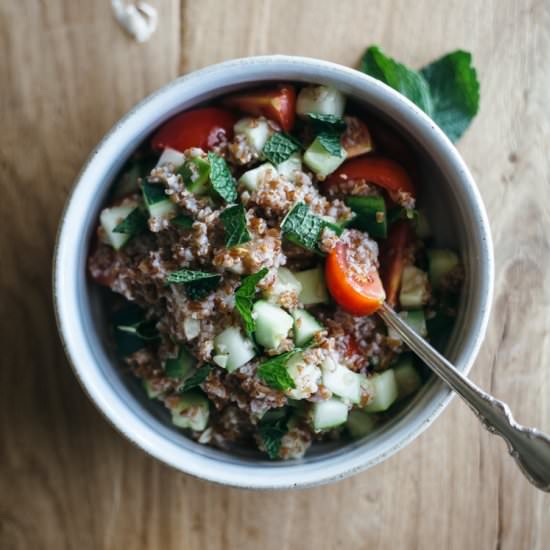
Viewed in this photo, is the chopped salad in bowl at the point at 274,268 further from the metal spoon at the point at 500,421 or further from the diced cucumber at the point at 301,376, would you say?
the metal spoon at the point at 500,421

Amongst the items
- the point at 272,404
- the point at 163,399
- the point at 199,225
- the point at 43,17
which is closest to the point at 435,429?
the point at 272,404

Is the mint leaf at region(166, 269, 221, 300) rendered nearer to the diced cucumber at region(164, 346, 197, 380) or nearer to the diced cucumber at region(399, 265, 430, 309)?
the diced cucumber at region(164, 346, 197, 380)

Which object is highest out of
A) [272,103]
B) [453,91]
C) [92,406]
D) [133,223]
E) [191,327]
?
[453,91]

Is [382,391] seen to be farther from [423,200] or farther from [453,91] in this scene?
[453,91]

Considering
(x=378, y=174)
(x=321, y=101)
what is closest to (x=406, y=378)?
(x=378, y=174)

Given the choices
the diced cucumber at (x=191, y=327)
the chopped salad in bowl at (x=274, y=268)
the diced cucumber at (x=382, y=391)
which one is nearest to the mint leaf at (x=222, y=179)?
the chopped salad in bowl at (x=274, y=268)

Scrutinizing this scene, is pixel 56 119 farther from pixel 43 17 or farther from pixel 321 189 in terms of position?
pixel 321 189

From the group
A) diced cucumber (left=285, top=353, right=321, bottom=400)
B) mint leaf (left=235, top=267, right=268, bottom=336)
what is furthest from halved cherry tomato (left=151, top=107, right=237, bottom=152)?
diced cucumber (left=285, top=353, right=321, bottom=400)

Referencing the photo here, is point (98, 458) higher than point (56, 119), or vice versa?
point (56, 119)
